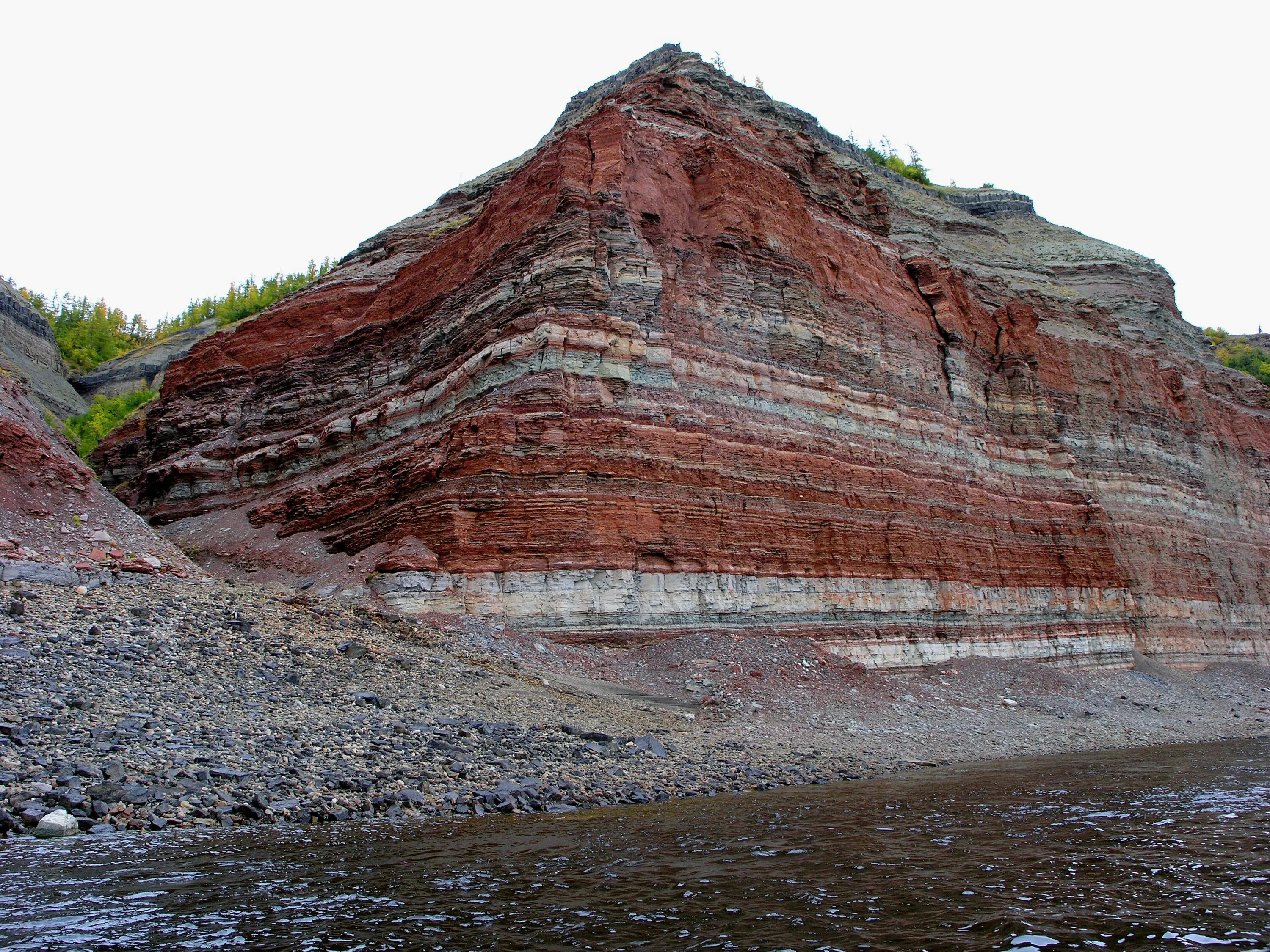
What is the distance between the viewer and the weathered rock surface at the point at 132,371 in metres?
68.4

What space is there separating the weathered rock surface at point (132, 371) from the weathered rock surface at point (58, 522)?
53.4m

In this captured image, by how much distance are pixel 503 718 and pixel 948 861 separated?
8.10 metres

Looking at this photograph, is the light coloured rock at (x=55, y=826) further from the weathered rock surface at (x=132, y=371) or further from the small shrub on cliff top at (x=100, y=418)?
the weathered rock surface at (x=132, y=371)

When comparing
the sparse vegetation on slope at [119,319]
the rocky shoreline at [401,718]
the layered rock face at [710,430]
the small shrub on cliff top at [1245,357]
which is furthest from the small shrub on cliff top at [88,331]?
the small shrub on cliff top at [1245,357]

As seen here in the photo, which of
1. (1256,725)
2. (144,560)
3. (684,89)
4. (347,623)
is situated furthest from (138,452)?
(1256,725)

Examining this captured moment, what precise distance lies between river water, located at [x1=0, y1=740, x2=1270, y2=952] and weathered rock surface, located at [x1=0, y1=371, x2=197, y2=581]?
1051 centimetres

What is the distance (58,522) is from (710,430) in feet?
53.0

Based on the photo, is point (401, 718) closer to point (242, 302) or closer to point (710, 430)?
point (710, 430)

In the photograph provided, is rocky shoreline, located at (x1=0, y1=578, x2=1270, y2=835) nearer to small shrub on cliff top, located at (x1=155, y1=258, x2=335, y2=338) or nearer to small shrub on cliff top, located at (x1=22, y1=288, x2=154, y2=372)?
small shrub on cliff top, located at (x1=155, y1=258, x2=335, y2=338)

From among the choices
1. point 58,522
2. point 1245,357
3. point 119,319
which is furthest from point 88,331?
point 1245,357

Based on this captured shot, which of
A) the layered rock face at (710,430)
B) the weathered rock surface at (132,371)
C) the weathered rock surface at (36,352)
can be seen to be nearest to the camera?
the layered rock face at (710,430)

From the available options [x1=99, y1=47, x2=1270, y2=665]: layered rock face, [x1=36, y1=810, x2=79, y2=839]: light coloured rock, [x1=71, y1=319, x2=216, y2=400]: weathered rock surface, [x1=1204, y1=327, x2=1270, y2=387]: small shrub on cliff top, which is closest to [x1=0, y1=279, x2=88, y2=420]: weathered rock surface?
[x1=71, y1=319, x2=216, y2=400]: weathered rock surface

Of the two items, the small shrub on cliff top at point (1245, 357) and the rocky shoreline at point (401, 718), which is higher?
the small shrub on cliff top at point (1245, 357)

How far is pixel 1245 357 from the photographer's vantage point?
66.3m
